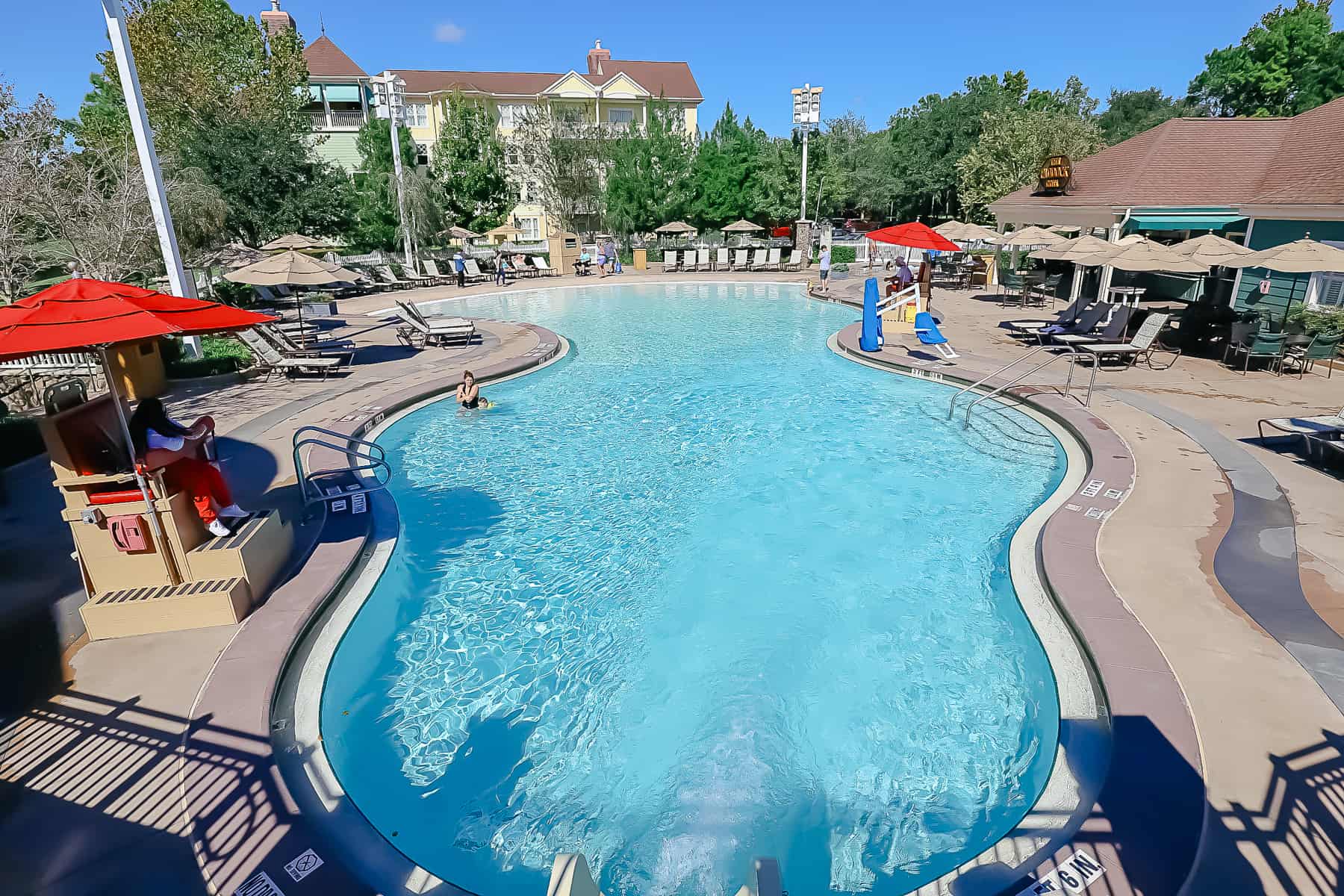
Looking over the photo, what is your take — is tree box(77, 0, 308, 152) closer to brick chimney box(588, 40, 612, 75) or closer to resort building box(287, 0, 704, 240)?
resort building box(287, 0, 704, 240)

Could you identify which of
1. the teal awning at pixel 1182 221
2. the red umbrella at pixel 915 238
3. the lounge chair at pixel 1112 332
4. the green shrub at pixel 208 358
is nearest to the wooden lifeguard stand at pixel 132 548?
the green shrub at pixel 208 358

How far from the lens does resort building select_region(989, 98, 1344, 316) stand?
15008mm

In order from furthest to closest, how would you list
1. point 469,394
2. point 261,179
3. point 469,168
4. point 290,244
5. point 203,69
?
point 469,168, point 203,69, point 261,179, point 290,244, point 469,394

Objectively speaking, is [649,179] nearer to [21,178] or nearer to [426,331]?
[426,331]

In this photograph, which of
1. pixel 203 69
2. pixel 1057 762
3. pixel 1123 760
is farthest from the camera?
pixel 203 69

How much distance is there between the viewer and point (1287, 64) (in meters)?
43.9

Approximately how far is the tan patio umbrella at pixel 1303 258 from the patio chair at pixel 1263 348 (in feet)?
4.10

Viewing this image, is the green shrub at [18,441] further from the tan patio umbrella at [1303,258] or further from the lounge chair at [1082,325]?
the tan patio umbrella at [1303,258]

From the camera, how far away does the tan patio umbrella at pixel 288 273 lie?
47.1 ft

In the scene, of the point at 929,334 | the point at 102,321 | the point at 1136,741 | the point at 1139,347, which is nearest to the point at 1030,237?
the point at 1139,347

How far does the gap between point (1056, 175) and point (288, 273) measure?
22.6m

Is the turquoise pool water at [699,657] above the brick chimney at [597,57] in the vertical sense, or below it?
below

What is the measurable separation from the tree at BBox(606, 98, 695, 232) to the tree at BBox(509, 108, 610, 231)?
1532 millimetres

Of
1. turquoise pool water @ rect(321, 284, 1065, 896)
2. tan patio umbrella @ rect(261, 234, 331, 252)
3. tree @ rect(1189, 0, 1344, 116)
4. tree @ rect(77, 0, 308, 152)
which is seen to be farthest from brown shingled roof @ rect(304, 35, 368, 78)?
tree @ rect(1189, 0, 1344, 116)
